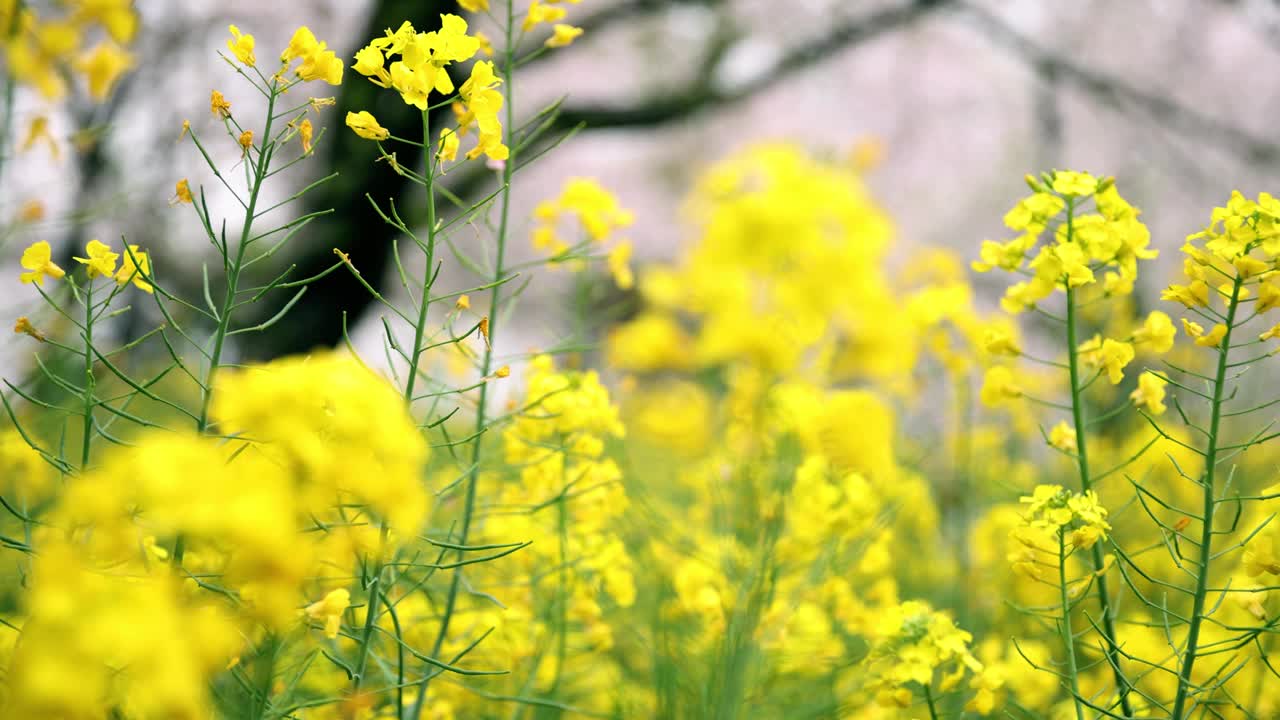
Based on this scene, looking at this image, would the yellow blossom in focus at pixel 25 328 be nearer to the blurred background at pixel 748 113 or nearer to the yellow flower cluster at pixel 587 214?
the yellow flower cluster at pixel 587 214

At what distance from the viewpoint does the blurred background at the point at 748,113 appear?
270cm

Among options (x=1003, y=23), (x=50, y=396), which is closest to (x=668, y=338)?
(x=50, y=396)

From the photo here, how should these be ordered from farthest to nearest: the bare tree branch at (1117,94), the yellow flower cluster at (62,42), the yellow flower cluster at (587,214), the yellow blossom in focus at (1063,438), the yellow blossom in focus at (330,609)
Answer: the bare tree branch at (1117,94)
the yellow flower cluster at (587,214)
the yellow flower cluster at (62,42)
the yellow blossom in focus at (1063,438)
the yellow blossom in focus at (330,609)

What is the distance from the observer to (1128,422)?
320 centimetres

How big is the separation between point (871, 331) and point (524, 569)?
3.98 ft

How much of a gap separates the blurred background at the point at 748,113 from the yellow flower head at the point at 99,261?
3.30 feet

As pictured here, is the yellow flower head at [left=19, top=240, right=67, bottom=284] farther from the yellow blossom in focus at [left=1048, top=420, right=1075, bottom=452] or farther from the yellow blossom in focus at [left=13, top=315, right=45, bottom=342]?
the yellow blossom in focus at [left=1048, top=420, right=1075, bottom=452]

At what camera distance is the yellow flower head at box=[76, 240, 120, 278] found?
721 millimetres

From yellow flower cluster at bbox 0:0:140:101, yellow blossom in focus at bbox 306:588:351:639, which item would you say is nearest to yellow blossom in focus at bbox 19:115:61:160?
yellow flower cluster at bbox 0:0:140:101

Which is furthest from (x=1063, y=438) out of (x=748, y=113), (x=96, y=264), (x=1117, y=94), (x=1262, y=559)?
(x=748, y=113)

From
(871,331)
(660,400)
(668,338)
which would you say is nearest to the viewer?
(871,331)

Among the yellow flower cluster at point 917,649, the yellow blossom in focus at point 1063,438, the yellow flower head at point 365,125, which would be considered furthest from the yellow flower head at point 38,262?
the yellow blossom in focus at point 1063,438

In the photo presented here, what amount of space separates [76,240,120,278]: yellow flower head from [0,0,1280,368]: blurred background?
101 cm

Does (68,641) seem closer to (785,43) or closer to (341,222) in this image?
(341,222)
